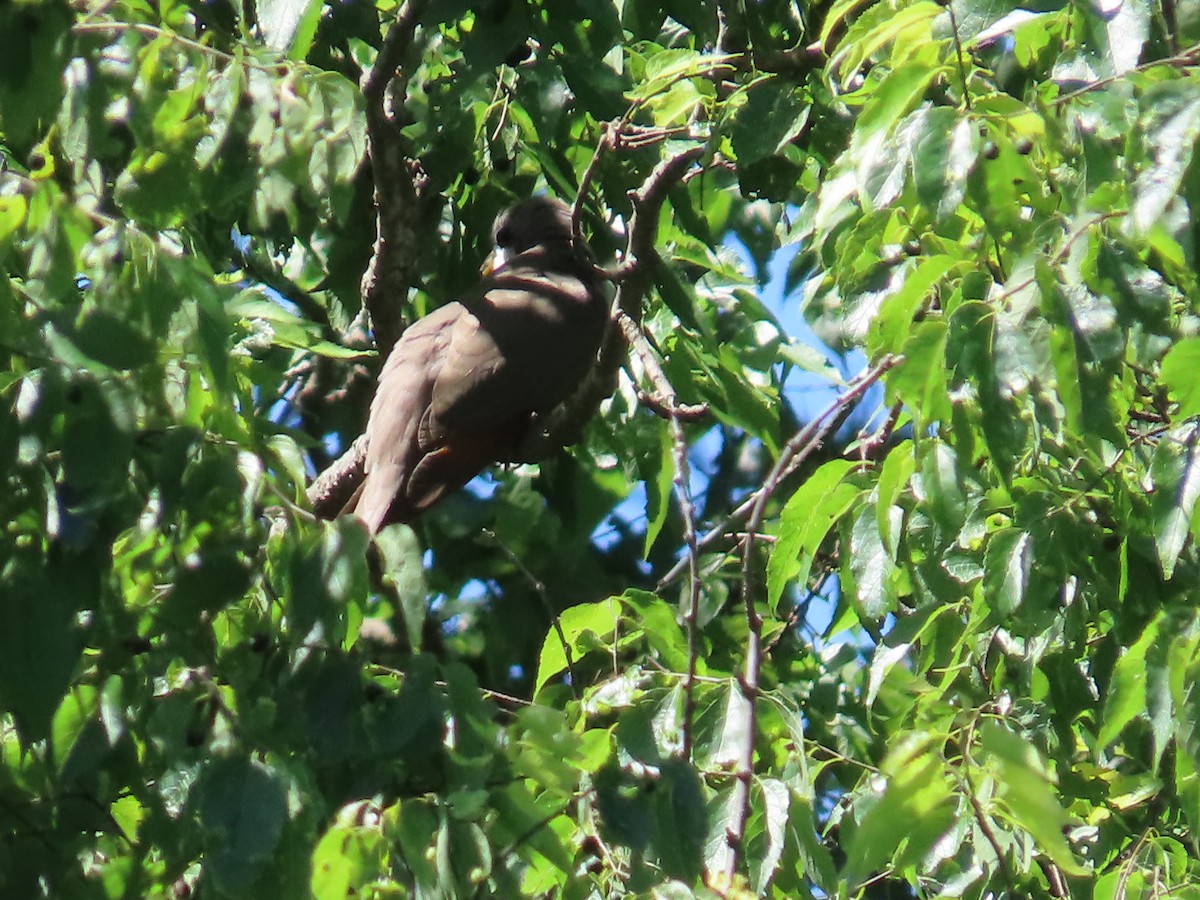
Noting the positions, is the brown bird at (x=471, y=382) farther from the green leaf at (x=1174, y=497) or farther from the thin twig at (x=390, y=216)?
the green leaf at (x=1174, y=497)

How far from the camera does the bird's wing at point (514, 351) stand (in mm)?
5133

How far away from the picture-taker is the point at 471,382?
17.0 feet

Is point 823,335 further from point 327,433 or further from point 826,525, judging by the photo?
point 327,433

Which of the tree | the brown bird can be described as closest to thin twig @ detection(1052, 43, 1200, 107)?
the tree

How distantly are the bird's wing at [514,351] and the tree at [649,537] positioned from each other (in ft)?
4.52

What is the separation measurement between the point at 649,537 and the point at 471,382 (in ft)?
4.79

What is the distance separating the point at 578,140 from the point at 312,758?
8.82 ft

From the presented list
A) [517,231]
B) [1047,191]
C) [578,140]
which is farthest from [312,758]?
[517,231]

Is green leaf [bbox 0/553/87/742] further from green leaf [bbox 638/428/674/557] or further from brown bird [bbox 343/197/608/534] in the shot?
brown bird [bbox 343/197/608/534]

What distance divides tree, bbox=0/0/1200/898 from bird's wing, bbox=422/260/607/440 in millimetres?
1379

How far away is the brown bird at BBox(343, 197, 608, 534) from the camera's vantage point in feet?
15.9

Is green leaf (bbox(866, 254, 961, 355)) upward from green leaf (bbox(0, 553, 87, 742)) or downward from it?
downward

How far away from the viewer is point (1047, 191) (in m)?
2.43

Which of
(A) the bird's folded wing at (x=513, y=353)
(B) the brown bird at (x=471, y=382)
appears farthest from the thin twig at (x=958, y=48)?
(A) the bird's folded wing at (x=513, y=353)
